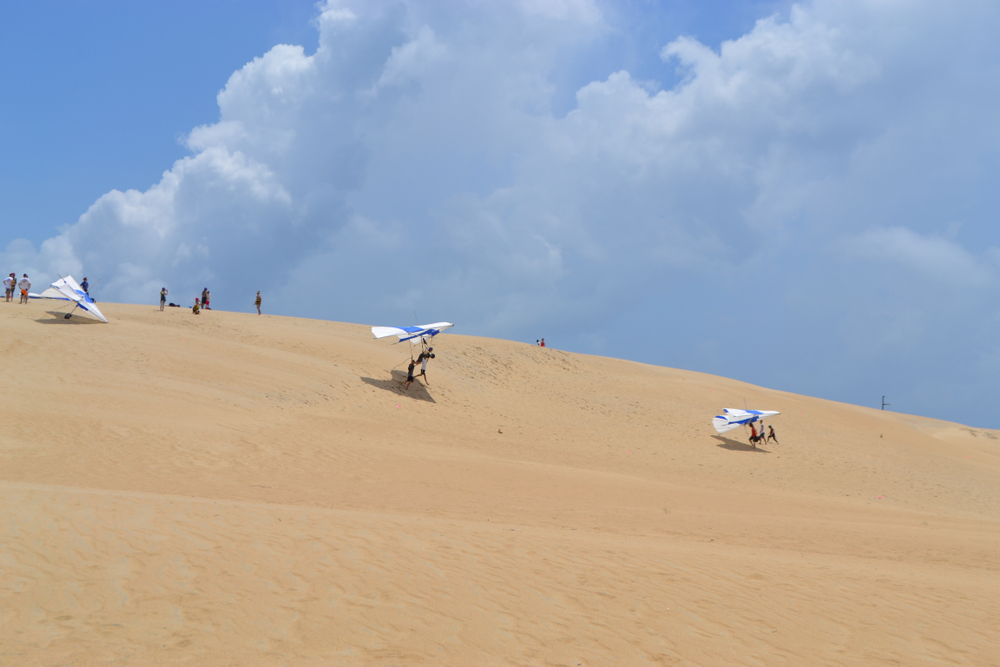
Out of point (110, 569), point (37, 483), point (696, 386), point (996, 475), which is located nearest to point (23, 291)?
point (37, 483)

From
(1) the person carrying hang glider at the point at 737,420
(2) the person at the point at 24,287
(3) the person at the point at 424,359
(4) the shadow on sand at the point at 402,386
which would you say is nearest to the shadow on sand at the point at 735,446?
(1) the person carrying hang glider at the point at 737,420

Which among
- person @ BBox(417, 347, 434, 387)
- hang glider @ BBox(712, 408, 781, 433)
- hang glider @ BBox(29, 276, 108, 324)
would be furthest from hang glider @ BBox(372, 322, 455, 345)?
hang glider @ BBox(712, 408, 781, 433)

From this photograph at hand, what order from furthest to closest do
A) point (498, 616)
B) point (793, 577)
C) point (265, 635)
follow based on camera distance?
point (793, 577), point (498, 616), point (265, 635)

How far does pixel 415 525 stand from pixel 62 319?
2306cm

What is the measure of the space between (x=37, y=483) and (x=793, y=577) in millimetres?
13075

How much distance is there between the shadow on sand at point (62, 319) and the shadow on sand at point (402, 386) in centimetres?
1189

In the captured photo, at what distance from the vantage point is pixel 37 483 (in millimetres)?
11266

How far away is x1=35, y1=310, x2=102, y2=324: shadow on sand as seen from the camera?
2462 centimetres

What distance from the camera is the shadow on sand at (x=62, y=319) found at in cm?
2462

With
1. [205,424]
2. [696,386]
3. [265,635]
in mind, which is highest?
[696,386]

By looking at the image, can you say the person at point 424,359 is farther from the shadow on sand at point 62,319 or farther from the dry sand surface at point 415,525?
the shadow on sand at point 62,319

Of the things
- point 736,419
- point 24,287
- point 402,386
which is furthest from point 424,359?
point 24,287

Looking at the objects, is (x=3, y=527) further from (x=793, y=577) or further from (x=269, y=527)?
(x=793, y=577)

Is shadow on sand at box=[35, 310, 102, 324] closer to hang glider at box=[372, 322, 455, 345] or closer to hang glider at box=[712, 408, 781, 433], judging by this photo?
hang glider at box=[372, 322, 455, 345]
